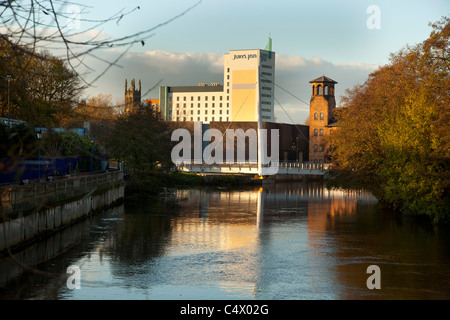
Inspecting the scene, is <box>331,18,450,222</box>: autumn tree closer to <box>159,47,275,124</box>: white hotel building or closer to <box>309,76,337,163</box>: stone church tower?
<box>309,76,337,163</box>: stone church tower

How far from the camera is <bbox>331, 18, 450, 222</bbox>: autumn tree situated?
105 ft

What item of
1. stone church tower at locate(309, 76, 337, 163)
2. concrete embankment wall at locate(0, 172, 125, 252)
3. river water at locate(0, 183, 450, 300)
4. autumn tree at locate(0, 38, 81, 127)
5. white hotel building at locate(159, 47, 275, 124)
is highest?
white hotel building at locate(159, 47, 275, 124)

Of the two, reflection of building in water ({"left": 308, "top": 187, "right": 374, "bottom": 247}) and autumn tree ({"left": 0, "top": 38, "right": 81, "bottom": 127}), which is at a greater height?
autumn tree ({"left": 0, "top": 38, "right": 81, "bottom": 127})

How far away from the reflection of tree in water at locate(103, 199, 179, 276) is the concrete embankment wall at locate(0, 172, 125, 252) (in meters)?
2.33

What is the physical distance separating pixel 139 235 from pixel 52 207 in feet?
14.9

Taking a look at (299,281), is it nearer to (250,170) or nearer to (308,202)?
(308,202)

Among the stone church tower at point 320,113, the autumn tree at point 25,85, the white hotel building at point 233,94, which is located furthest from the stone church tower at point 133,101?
the white hotel building at point 233,94

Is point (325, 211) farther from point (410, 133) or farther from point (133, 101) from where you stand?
point (133, 101)

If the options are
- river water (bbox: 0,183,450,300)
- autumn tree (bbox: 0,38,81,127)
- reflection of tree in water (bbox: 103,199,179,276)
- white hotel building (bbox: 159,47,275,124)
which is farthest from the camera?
white hotel building (bbox: 159,47,275,124)

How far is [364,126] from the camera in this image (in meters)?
43.9

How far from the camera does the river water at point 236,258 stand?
17500 millimetres

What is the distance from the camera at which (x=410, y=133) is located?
34.8 metres

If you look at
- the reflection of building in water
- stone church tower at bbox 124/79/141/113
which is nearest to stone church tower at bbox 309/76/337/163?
stone church tower at bbox 124/79/141/113
